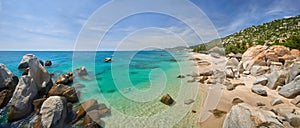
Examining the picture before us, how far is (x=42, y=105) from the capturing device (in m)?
5.08

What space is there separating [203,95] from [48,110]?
6980 millimetres

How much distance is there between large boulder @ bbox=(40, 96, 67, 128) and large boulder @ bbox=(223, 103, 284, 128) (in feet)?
17.4

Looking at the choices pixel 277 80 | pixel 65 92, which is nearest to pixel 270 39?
pixel 277 80

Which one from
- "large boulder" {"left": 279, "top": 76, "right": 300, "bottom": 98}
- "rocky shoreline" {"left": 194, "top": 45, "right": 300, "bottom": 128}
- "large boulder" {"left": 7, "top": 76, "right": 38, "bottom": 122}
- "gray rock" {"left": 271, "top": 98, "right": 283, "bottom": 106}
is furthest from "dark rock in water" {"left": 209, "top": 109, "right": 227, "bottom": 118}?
"large boulder" {"left": 7, "top": 76, "right": 38, "bottom": 122}

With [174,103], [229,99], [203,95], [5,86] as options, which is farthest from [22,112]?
[229,99]

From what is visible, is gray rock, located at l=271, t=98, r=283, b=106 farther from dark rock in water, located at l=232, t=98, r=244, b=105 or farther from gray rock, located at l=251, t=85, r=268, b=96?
dark rock in water, located at l=232, t=98, r=244, b=105

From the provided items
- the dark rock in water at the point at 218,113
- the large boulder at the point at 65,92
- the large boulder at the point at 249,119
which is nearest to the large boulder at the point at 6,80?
the large boulder at the point at 65,92

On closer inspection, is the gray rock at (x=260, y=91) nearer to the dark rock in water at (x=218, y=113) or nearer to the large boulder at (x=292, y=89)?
the large boulder at (x=292, y=89)

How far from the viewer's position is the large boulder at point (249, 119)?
10.6 feet

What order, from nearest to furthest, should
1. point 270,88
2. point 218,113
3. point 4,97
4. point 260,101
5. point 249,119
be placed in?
1. point 249,119
2. point 218,113
3. point 260,101
4. point 4,97
5. point 270,88

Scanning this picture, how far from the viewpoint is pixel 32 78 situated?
6805mm

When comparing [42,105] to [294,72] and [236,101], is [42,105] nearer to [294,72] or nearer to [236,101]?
[236,101]

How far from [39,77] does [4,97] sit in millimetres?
1570

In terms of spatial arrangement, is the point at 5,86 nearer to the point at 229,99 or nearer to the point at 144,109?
the point at 144,109
